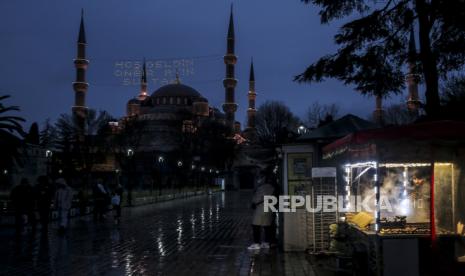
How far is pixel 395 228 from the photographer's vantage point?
7621mm

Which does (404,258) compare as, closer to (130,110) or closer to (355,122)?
(355,122)

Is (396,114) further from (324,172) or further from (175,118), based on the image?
(324,172)

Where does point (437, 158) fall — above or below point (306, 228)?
above

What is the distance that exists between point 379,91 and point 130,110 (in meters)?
97.0

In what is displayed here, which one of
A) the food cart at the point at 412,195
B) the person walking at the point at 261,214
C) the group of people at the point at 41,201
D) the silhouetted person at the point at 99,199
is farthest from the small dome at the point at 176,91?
the food cart at the point at 412,195

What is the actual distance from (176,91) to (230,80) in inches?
936

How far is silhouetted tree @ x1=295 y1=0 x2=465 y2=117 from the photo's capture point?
38.3ft

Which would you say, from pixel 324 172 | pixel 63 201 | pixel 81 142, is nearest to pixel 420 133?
pixel 324 172

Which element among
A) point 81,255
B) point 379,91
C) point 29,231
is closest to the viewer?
point 81,255

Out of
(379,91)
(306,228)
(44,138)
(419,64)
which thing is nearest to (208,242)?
(306,228)

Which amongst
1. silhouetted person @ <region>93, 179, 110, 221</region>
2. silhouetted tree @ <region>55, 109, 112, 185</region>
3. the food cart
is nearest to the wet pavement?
the food cart

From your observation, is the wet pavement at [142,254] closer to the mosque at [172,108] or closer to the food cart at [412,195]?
the food cart at [412,195]

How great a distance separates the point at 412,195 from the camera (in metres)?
8.85

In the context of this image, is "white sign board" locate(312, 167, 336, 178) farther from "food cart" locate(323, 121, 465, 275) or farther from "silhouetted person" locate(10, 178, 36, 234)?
"silhouetted person" locate(10, 178, 36, 234)
